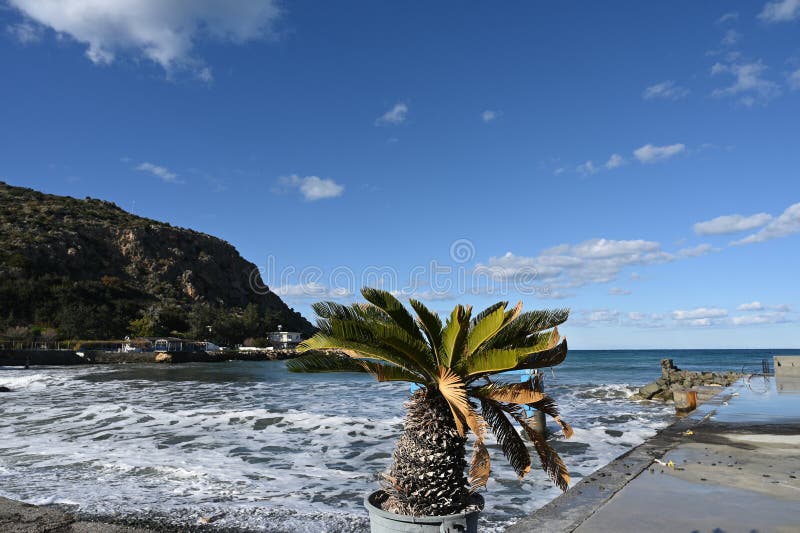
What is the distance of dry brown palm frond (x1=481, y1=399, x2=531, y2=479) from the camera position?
495cm

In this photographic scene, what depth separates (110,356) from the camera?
6338 cm

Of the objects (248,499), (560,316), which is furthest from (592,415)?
(560,316)

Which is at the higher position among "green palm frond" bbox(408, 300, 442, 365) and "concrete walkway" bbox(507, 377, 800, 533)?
"green palm frond" bbox(408, 300, 442, 365)

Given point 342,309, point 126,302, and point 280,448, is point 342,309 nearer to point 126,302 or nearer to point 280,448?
point 280,448

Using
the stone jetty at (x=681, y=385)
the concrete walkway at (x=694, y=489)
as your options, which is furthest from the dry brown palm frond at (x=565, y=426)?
the stone jetty at (x=681, y=385)

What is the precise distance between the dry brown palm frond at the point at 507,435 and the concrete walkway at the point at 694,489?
0.84 metres

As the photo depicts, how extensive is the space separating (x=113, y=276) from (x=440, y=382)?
109m

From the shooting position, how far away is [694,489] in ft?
21.8

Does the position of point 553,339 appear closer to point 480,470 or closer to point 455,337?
point 455,337

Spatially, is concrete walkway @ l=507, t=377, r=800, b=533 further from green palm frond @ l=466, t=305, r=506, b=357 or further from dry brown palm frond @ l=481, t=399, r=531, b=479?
green palm frond @ l=466, t=305, r=506, b=357

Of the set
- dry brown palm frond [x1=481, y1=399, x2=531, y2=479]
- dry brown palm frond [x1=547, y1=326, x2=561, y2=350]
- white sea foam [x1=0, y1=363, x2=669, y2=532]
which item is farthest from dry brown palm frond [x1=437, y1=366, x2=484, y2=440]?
white sea foam [x1=0, y1=363, x2=669, y2=532]

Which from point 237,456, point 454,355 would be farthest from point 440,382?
point 237,456

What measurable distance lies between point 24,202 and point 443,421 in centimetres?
13088

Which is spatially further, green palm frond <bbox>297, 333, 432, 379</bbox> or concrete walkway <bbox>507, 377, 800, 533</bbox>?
concrete walkway <bbox>507, 377, 800, 533</bbox>
